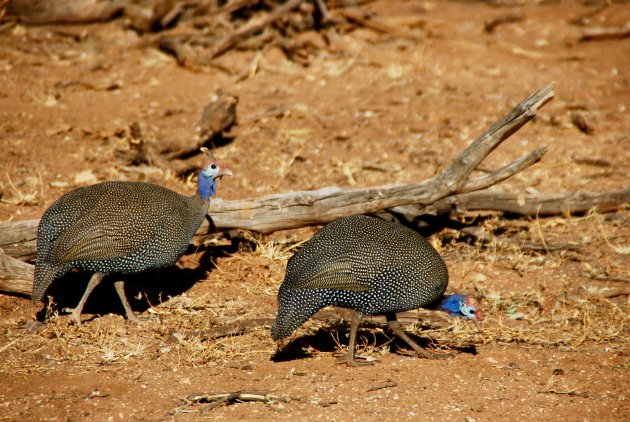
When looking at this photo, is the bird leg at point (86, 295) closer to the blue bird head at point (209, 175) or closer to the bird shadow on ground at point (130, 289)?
the bird shadow on ground at point (130, 289)

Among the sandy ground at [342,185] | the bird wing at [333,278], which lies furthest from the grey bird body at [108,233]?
the bird wing at [333,278]

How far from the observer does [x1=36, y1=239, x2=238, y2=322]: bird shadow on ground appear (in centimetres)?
512

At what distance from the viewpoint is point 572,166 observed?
23.9 ft

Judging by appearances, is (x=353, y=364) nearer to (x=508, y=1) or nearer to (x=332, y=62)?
(x=332, y=62)

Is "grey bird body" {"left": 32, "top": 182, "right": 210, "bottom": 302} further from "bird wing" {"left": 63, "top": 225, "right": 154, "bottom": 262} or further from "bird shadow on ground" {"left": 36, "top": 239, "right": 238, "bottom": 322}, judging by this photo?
"bird shadow on ground" {"left": 36, "top": 239, "right": 238, "bottom": 322}

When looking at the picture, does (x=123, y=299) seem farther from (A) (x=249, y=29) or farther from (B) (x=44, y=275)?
(A) (x=249, y=29)

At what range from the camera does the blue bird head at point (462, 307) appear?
14.8 ft

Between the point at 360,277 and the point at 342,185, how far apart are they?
2702mm

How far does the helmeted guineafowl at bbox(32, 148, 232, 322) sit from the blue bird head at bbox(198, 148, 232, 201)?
23cm

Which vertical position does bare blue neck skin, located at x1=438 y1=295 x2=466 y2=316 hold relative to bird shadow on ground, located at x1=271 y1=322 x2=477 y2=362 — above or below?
above

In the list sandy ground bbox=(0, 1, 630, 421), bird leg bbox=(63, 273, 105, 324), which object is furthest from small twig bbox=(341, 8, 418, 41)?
bird leg bbox=(63, 273, 105, 324)

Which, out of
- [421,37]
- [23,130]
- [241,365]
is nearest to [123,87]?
[23,130]

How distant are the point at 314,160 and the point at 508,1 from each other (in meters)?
5.39

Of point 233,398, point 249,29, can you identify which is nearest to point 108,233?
point 233,398
